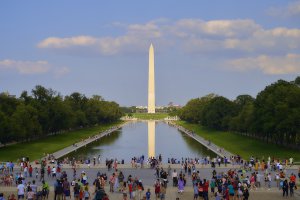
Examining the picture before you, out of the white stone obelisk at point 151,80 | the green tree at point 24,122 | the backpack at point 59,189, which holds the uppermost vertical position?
the white stone obelisk at point 151,80

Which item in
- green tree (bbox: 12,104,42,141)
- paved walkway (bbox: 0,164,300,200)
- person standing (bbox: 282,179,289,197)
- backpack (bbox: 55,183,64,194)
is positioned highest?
green tree (bbox: 12,104,42,141)

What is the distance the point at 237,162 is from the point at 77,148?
2403cm

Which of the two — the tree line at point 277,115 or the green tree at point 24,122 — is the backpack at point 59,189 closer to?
the tree line at point 277,115

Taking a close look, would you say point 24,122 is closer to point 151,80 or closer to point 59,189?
point 59,189

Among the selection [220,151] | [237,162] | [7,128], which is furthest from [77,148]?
[237,162]

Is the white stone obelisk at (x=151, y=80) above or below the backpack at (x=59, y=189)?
above

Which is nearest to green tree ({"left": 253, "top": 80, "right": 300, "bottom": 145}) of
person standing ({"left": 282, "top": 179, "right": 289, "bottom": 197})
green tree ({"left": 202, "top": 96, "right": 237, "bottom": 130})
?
person standing ({"left": 282, "top": 179, "right": 289, "bottom": 197})

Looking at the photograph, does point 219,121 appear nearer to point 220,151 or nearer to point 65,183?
point 220,151

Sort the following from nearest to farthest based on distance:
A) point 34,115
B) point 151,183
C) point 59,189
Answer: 1. point 59,189
2. point 151,183
3. point 34,115

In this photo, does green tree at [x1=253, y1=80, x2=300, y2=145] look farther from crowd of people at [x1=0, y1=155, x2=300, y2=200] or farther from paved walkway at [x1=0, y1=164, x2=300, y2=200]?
crowd of people at [x1=0, y1=155, x2=300, y2=200]

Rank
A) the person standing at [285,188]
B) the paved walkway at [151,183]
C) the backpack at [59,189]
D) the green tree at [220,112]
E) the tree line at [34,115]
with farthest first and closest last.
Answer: the green tree at [220,112] → the tree line at [34,115] → the paved walkway at [151,183] → the person standing at [285,188] → the backpack at [59,189]

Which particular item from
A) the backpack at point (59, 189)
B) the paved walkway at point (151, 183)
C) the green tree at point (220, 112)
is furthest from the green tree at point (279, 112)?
the backpack at point (59, 189)

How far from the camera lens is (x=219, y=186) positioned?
24.2 meters

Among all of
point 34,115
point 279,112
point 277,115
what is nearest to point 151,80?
point 34,115
